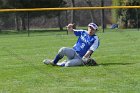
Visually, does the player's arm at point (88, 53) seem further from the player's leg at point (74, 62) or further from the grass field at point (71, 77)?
the grass field at point (71, 77)

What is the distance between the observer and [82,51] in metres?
11.5

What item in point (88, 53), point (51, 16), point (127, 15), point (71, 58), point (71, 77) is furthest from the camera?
point (127, 15)

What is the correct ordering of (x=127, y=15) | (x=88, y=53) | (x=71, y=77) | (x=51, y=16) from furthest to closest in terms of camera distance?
(x=127, y=15) → (x=51, y=16) → (x=88, y=53) → (x=71, y=77)

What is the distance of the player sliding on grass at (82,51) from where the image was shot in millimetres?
11246

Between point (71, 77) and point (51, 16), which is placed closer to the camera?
point (71, 77)

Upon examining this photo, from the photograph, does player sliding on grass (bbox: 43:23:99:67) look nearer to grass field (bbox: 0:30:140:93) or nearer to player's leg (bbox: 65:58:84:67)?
player's leg (bbox: 65:58:84:67)

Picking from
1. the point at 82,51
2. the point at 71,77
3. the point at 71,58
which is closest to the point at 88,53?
the point at 82,51

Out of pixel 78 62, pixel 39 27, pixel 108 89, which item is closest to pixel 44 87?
pixel 108 89

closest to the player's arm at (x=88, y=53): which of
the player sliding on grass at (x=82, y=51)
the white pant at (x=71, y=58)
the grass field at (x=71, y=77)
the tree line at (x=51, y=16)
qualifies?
the player sliding on grass at (x=82, y=51)

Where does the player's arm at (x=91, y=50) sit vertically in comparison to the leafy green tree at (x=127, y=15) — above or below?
above

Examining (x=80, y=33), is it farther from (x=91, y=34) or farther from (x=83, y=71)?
(x=83, y=71)

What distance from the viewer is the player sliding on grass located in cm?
1125

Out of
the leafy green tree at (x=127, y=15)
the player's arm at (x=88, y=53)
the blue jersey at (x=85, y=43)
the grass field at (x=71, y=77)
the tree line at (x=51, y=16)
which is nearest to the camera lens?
the grass field at (x=71, y=77)

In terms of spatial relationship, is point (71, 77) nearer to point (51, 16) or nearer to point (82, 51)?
point (82, 51)
